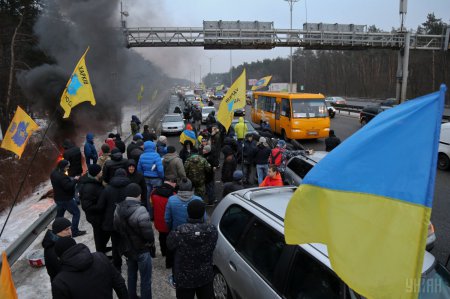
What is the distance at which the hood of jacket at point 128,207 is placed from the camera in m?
4.09

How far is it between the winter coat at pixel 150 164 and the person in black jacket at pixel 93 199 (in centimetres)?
149

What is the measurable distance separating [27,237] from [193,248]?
4.18 meters

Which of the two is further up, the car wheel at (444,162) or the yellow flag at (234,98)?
the yellow flag at (234,98)

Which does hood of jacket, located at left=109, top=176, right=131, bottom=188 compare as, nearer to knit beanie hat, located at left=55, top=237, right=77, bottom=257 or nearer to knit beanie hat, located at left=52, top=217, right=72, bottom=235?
knit beanie hat, located at left=52, top=217, right=72, bottom=235

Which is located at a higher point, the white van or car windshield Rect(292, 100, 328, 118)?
car windshield Rect(292, 100, 328, 118)

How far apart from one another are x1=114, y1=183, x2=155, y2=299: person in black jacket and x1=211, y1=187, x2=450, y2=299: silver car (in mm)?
918

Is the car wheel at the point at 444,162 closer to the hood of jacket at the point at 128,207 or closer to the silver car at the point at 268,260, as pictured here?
the silver car at the point at 268,260

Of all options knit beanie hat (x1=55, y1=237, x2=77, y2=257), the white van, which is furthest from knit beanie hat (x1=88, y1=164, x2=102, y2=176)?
the white van

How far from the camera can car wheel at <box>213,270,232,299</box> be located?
4.27 metres

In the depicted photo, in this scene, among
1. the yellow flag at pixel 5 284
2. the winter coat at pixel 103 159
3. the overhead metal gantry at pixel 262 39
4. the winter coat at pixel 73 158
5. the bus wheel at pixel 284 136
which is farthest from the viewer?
the overhead metal gantry at pixel 262 39

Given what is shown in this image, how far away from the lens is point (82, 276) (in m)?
2.85

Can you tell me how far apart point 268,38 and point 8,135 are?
27919 mm

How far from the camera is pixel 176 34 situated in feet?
105

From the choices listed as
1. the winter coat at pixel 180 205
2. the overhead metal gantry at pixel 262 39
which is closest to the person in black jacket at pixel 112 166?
the winter coat at pixel 180 205
